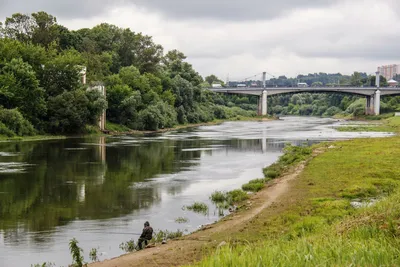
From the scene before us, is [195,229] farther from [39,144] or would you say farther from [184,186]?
[39,144]

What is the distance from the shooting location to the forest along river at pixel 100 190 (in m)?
21.1

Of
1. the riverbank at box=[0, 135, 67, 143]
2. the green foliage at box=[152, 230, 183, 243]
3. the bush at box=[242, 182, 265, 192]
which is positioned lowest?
the green foliage at box=[152, 230, 183, 243]

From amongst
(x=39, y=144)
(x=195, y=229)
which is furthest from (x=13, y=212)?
(x=39, y=144)

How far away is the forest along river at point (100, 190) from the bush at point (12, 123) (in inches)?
199

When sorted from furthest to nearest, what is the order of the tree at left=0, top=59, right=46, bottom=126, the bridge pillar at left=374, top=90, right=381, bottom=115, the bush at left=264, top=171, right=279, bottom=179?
the bridge pillar at left=374, top=90, right=381, bottom=115 < the tree at left=0, top=59, right=46, bottom=126 < the bush at left=264, top=171, right=279, bottom=179

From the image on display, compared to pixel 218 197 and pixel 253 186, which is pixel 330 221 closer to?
pixel 218 197

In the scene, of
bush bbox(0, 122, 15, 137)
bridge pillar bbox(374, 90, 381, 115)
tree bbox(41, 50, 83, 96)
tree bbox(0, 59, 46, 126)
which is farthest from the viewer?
bridge pillar bbox(374, 90, 381, 115)

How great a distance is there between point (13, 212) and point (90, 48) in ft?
309

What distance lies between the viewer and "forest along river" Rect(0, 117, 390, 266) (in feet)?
69.4

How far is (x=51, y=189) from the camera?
107 ft

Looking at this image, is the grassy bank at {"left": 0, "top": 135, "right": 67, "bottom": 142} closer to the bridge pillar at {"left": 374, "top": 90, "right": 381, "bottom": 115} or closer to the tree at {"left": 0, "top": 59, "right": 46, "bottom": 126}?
the tree at {"left": 0, "top": 59, "right": 46, "bottom": 126}

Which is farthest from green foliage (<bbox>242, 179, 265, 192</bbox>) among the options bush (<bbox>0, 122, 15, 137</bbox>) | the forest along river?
bush (<bbox>0, 122, 15, 137</bbox>)

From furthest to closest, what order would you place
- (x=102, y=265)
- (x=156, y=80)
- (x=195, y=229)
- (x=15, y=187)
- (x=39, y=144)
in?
1. (x=156, y=80)
2. (x=39, y=144)
3. (x=15, y=187)
4. (x=195, y=229)
5. (x=102, y=265)

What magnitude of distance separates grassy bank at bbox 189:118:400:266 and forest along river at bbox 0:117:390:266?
4181 mm
